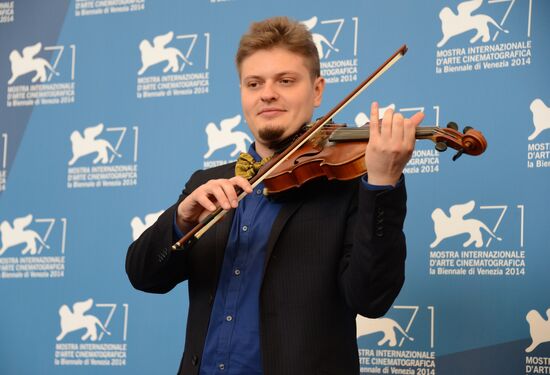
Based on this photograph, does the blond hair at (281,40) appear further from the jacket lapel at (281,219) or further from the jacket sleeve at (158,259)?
the jacket sleeve at (158,259)

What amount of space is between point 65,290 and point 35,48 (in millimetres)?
1130

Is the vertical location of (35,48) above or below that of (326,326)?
above

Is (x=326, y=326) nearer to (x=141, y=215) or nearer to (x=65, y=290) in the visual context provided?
(x=141, y=215)

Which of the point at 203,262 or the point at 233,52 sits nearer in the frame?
the point at 203,262

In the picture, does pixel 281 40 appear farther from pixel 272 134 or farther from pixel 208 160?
pixel 208 160

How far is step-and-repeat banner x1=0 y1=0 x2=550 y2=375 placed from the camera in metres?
2.55

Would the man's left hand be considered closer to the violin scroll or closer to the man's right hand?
the violin scroll

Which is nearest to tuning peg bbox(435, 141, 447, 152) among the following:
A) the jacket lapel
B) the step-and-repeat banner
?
the jacket lapel

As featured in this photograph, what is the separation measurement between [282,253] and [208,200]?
0.24 meters

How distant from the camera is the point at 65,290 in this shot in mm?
3264

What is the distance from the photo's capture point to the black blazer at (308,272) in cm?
158

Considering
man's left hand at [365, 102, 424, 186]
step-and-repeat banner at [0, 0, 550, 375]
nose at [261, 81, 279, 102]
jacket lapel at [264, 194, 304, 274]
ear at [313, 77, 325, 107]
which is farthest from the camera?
step-and-repeat banner at [0, 0, 550, 375]

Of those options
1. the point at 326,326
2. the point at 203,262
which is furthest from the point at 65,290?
the point at 326,326

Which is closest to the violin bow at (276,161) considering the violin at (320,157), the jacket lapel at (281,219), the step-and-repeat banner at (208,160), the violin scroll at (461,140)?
the violin at (320,157)
